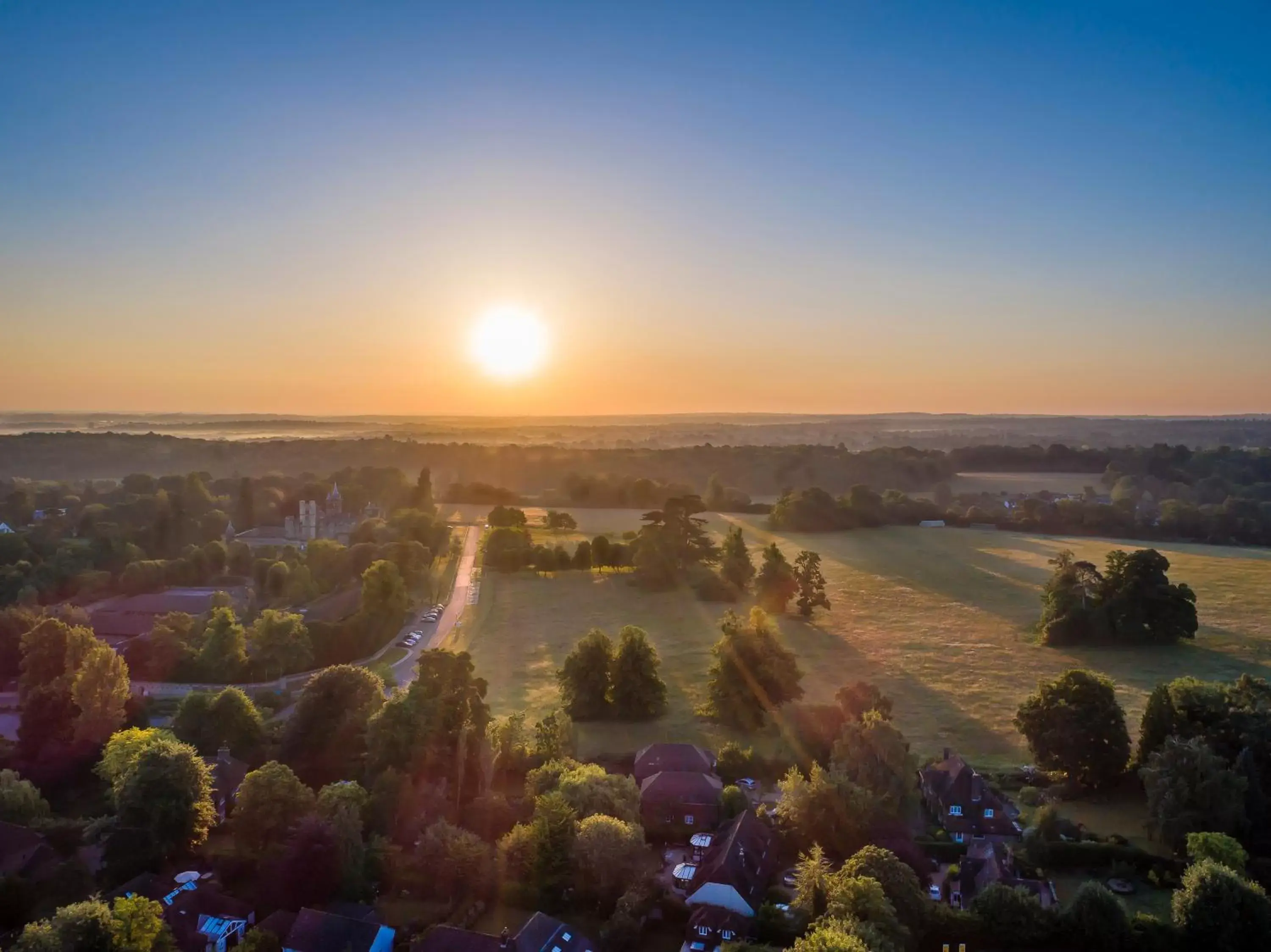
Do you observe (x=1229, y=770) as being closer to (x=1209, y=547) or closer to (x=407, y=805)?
(x=407, y=805)

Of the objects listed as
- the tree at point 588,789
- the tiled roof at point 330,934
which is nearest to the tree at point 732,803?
the tree at point 588,789

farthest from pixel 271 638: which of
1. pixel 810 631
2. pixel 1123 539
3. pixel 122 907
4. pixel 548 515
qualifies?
pixel 1123 539

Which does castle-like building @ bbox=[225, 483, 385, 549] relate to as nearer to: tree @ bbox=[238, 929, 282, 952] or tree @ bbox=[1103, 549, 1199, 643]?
tree @ bbox=[238, 929, 282, 952]

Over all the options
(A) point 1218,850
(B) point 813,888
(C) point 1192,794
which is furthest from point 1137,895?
(B) point 813,888

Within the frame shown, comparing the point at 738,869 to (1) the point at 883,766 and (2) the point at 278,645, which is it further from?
(2) the point at 278,645

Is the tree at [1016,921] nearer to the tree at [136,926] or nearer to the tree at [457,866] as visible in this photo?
the tree at [457,866]

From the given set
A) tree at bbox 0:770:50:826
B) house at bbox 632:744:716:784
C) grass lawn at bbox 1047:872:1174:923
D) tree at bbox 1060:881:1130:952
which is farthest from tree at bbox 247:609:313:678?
tree at bbox 1060:881:1130:952

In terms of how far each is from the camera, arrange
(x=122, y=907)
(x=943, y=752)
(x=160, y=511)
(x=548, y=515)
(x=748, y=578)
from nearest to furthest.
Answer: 1. (x=122, y=907)
2. (x=943, y=752)
3. (x=748, y=578)
4. (x=160, y=511)
5. (x=548, y=515)
